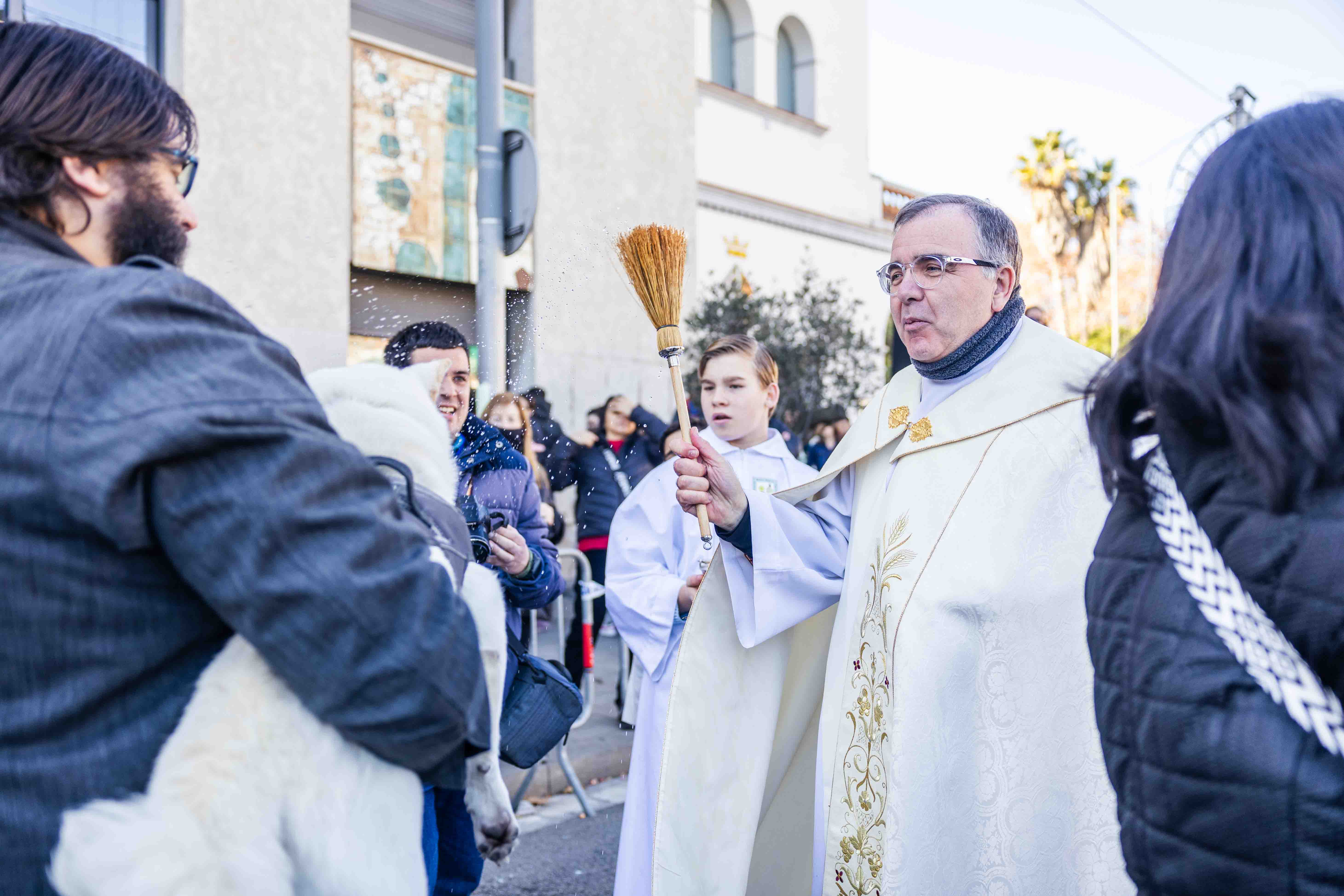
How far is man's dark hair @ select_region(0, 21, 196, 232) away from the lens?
131 cm

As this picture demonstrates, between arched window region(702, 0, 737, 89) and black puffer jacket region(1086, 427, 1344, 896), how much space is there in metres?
15.3

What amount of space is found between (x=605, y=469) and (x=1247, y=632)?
6835 millimetres

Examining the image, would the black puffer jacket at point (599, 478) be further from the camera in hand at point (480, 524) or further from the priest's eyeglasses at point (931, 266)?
the priest's eyeglasses at point (931, 266)

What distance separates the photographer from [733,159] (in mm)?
15234

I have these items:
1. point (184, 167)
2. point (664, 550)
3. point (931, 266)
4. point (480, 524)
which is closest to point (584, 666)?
point (664, 550)

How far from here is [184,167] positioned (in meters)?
1.46

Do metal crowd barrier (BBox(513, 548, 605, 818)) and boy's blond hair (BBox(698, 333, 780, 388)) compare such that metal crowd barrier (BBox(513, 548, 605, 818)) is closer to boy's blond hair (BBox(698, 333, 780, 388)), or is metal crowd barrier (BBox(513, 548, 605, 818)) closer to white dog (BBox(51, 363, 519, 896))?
boy's blond hair (BBox(698, 333, 780, 388))

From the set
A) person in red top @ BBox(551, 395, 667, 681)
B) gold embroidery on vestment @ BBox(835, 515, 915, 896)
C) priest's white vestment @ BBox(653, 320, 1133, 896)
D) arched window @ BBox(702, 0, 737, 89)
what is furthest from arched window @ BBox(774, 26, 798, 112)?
gold embroidery on vestment @ BBox(835, 515, 915, 896)

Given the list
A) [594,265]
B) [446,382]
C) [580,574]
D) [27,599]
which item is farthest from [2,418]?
[594,265]

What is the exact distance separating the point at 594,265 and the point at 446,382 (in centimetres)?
979

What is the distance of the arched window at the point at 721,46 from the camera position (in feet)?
51.7

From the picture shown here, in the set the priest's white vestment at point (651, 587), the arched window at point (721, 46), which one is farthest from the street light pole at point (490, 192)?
the arched window at point (721, 46)

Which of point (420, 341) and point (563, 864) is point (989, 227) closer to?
point (420, 341)

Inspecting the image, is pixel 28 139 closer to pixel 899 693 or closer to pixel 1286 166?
pixel 1286 166
